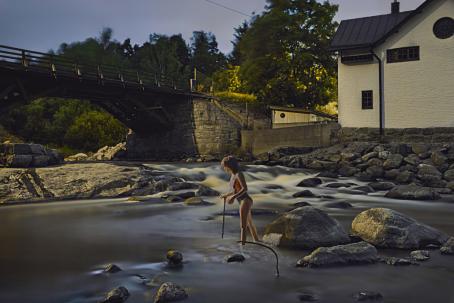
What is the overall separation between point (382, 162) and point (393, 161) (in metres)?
0.67

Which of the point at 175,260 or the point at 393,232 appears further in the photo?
the point at 393,232

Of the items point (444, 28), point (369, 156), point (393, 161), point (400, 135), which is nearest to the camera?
point (393, 161)

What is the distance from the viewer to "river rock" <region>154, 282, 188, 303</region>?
5684 millimetres

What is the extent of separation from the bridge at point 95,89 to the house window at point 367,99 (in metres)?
13.2

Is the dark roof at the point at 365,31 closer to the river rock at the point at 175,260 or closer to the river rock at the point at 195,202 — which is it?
the river rock at the point at 195,202

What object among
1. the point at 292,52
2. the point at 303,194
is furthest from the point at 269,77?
the point at 303,194

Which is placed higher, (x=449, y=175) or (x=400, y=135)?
(x=400, y=135)

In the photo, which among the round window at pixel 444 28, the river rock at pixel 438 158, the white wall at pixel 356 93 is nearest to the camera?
the river rock at pixel 438 158

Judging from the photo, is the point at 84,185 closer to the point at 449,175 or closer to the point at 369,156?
the point at 369,156

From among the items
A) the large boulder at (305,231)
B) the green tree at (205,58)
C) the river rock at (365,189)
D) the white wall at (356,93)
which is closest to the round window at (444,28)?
the white wall at (356,93)

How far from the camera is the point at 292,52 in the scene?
122ft

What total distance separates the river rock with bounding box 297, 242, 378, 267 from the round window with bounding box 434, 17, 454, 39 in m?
23.3

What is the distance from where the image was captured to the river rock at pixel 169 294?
5.68 metres

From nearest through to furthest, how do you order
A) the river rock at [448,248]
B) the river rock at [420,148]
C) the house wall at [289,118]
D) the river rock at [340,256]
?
1. the river rock at [340,256]
2. the river rock at [448,248]
3. the river rock at [420,148]
4. the house wall at [289,118]
